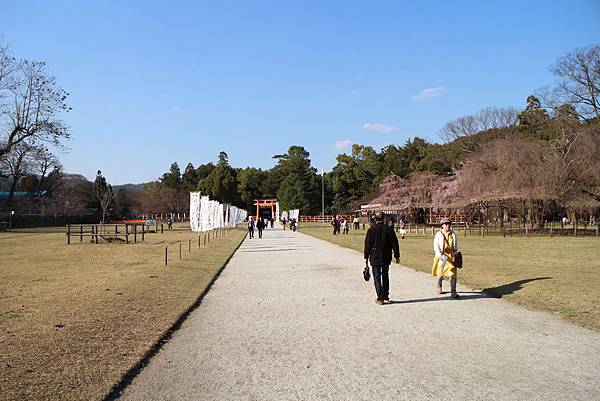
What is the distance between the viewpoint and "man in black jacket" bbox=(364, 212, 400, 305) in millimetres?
9289

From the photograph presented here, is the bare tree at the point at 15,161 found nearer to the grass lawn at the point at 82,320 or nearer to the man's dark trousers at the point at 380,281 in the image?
the grass lawn at the point at 82,320

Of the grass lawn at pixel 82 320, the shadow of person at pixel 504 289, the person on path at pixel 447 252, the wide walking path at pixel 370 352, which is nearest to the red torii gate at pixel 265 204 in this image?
the grass lawn at pixel 82 320

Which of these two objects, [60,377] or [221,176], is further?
[221,176]

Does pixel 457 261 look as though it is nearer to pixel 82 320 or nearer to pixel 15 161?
pixel 82 320

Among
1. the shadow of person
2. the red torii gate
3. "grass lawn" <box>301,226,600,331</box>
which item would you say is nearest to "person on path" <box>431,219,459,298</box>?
the shadow of person

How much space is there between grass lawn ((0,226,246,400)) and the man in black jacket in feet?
11.5

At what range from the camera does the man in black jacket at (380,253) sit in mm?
9289

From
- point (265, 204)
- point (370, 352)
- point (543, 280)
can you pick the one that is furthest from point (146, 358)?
point (265, 204)

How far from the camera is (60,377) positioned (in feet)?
16.4

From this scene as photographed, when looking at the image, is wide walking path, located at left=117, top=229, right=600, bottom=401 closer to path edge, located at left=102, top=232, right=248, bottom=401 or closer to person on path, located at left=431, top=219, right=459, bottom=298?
path edge, located at left=102, top=232, right=248, bottom=401

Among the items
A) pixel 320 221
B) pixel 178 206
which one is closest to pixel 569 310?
pixel 320 221

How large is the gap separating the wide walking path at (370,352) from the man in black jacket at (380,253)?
39 centimetres

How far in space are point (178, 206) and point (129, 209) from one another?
8.90m

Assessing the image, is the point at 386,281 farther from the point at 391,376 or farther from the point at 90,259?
the point at 90,259
